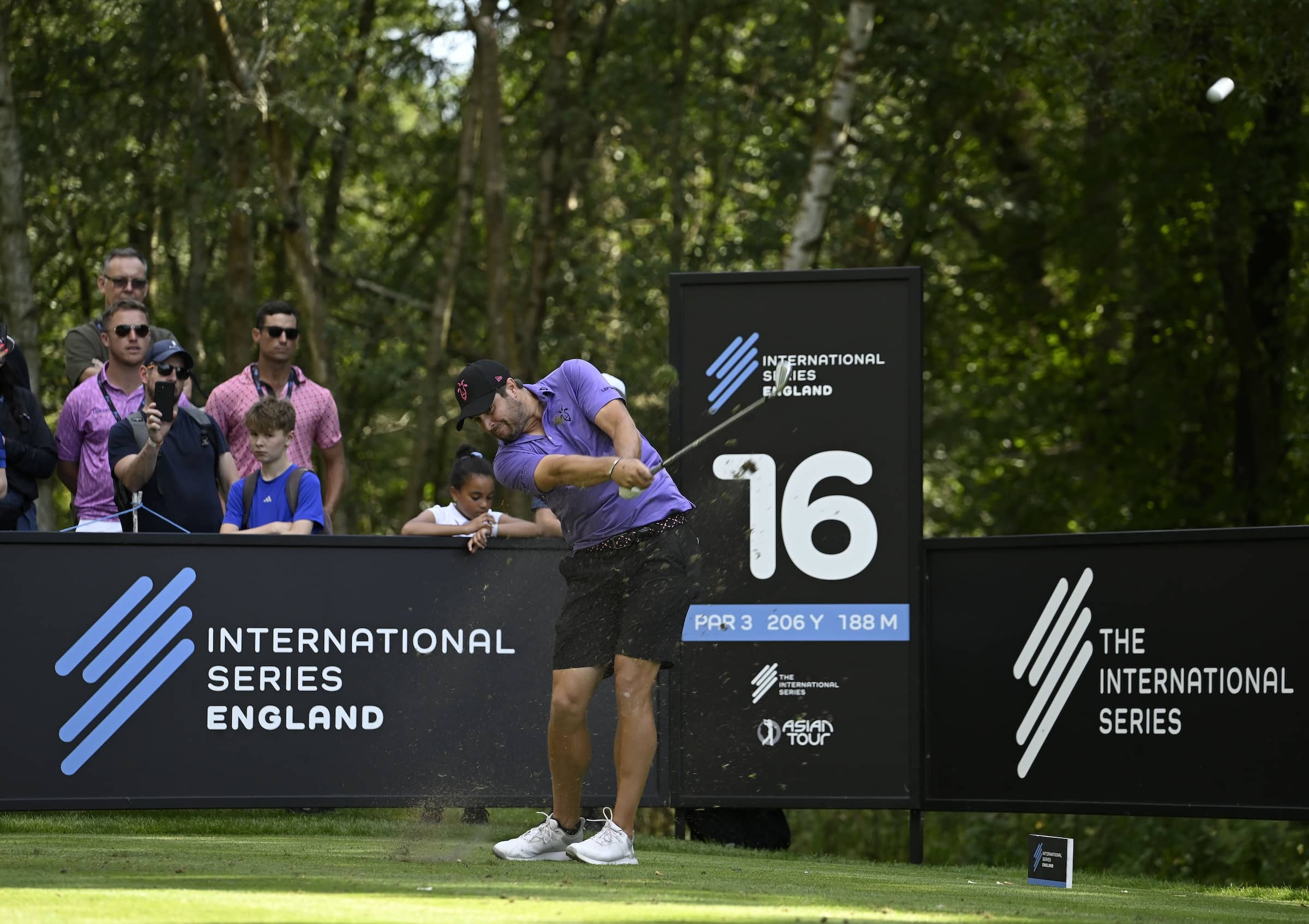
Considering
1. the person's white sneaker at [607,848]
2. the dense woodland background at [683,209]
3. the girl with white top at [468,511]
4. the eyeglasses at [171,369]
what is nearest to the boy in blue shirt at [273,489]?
the eyeglasses at [171,369]

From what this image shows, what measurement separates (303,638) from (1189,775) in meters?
3.90

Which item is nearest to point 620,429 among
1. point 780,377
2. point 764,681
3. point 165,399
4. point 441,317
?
point 780,377

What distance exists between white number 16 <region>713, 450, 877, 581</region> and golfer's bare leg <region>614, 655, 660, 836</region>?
1.78 m

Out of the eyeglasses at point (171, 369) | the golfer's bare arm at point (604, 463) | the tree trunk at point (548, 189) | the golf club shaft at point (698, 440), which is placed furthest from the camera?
the tree trunk at point (548, 189)

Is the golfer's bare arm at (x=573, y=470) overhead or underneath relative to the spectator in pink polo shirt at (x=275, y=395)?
underneath

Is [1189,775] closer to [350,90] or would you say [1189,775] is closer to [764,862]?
[764,862]

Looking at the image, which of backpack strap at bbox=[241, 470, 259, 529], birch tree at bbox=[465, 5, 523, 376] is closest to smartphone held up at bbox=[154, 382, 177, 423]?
backpack strap at bbox=[241, 470, 259, 529]

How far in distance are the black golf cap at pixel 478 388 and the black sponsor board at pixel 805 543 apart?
1965 millimetres

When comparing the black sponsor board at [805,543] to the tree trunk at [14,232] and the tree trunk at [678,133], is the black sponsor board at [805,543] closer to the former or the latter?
the tree trunk at [14,232]

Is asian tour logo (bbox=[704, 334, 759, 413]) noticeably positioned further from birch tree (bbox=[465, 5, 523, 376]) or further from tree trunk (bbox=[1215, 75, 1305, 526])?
tree trunk (bbox=[1215, 75, 1305, 526])

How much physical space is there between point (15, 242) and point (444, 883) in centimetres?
987

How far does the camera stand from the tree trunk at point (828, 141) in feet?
48.9

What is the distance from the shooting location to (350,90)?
1841 cm

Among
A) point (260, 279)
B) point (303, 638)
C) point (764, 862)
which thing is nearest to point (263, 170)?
point (260, 279)
